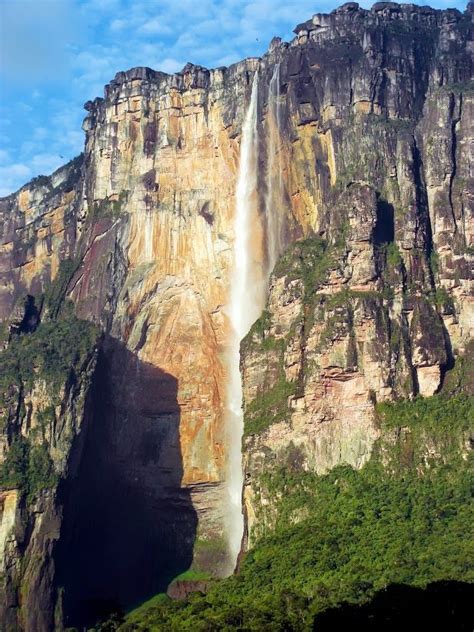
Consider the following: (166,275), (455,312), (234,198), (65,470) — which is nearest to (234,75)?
(234,198)

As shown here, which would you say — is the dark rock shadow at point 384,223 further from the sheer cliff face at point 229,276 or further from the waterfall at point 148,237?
the waterfall at point 148,237

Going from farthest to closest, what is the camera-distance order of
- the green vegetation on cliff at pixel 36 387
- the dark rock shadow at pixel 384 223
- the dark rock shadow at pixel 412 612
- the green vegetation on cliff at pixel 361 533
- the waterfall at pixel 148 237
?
the waterfall at pixel 148 237 < the dark rock shadow at pixel 384 223 < the green vegetation on cliff at pixel 36 387 < the green vegetation on cliff at pixel 361 533 < the dark rock shadow at pixel 412 612

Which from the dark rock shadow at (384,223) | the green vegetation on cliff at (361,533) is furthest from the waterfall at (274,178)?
the green vegetation on cliff at (361,533)

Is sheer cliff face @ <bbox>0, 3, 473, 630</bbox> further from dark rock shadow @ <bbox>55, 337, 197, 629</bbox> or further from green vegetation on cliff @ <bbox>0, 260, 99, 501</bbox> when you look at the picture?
green vegetation on cliff @ <bbox>0, 260, 99, 501</bbox>

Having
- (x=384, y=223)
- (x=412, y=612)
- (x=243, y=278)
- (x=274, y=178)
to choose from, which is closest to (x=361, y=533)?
(x=412, y=612)

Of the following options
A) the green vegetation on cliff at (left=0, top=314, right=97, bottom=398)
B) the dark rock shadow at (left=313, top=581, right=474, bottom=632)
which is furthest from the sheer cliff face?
the dark rock shadow at (left=313, top=581, right=474, bottom=632)
